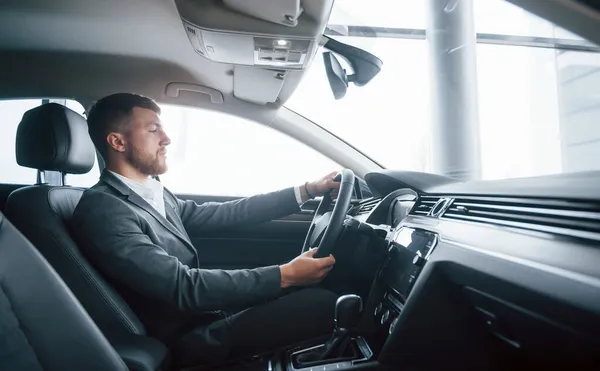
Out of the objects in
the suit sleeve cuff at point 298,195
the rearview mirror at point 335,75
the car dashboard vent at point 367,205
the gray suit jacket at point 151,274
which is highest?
the rearview mirror at point 335,75

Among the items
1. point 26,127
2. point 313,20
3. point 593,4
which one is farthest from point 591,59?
A: point 26,127

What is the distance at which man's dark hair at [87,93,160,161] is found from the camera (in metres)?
1.71

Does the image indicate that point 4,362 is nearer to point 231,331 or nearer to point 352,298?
point 231,331

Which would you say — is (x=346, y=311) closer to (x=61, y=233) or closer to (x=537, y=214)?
(x=537, y=214)

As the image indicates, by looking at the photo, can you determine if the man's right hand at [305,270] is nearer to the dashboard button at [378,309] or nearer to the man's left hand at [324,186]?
the dashboard button at [378,309]

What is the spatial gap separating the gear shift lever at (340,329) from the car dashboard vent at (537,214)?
36 cm

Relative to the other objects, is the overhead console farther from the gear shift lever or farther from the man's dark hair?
the gear shift lever

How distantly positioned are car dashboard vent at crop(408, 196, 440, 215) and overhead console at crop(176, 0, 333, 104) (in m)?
0.75

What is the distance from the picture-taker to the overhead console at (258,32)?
149 cm

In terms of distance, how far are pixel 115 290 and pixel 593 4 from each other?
1.41m

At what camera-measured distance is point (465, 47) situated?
8.48 feet

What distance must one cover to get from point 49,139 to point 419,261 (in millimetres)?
1330

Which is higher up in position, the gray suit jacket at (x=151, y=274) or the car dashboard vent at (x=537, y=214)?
the car dashboard vent at (x=537, y=214)

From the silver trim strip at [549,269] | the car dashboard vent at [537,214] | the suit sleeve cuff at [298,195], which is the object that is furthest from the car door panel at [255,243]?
the silver trim strip at [549,269]
